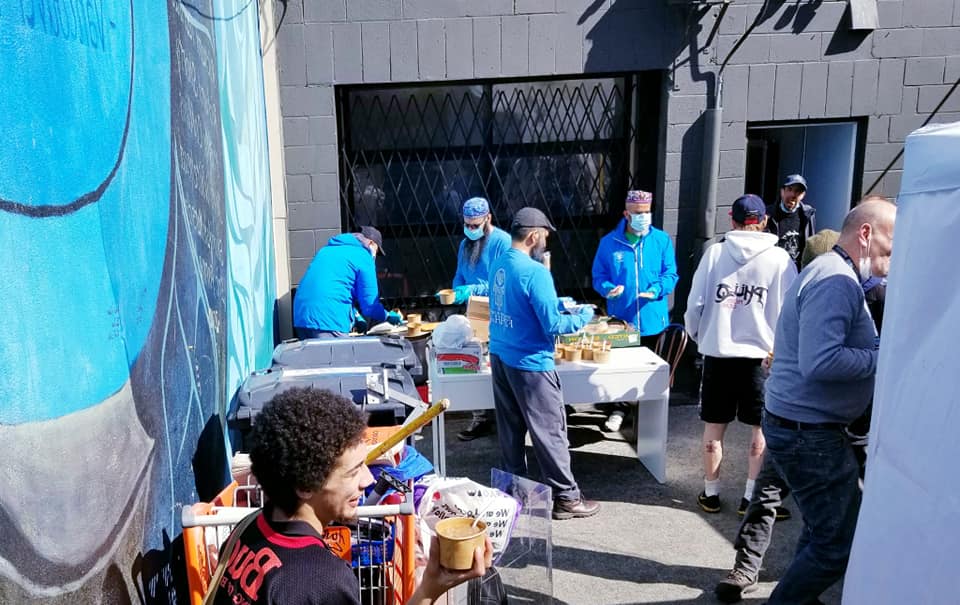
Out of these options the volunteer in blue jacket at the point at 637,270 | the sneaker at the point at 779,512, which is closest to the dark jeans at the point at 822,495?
the sneaker at the point at 779,512

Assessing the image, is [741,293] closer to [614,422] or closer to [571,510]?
[571,510]

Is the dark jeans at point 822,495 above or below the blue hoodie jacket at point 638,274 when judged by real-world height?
below

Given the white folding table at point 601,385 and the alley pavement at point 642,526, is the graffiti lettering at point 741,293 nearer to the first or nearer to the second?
the white folding table at point 601,385

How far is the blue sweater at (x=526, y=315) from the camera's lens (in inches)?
168

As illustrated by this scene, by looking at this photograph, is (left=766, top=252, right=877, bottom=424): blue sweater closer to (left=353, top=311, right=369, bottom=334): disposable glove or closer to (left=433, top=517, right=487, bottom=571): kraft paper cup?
(left=433, top=517, right=487, bottom=571): kraft paper cup

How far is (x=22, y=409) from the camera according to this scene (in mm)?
1659

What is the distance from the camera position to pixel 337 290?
18.0ft

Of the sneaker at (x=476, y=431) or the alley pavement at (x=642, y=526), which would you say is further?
the sneaker at (x=476, y=431)

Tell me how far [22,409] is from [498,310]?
3.07m

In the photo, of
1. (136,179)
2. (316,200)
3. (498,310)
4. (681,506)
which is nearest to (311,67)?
(316,200)

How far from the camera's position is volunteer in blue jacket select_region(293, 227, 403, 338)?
17.9 feet

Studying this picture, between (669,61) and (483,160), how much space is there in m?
1.73

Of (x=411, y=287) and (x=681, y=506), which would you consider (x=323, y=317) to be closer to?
(x=411, y=287)

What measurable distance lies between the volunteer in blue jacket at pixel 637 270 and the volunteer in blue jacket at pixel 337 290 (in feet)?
5.78
